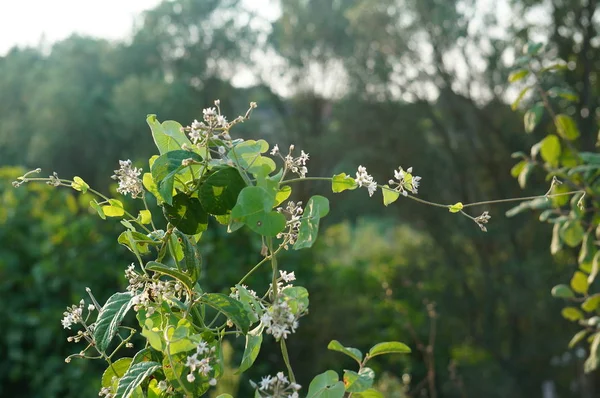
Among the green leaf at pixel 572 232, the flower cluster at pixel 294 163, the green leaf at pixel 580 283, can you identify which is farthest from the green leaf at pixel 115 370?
the green leaf at pixel 580 283

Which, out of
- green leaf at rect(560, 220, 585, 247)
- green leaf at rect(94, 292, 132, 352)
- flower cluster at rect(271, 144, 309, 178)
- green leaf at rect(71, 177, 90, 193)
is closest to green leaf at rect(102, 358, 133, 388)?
green leaf at rect(94, 292, 132, 352)

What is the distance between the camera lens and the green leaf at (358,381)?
31.2 inches

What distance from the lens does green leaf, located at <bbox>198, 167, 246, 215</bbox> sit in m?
0.75

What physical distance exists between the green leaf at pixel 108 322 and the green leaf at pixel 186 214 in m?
0.10

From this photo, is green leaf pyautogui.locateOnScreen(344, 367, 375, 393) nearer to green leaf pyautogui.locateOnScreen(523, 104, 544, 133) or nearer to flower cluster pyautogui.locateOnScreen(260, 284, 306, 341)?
flower cluster pyautogui.locateOnScreen(260, 284, 306, 341)

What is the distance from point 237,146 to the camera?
760 millimetres

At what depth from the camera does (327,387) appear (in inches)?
29.5

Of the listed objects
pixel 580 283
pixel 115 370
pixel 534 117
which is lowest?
pixel 580 283

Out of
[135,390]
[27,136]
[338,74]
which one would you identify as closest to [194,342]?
[135,390]

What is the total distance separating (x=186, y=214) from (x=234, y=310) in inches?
5.3

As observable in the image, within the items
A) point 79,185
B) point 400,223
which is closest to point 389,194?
point 79,185

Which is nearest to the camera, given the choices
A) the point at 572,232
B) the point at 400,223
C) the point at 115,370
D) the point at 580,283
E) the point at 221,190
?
the point at 221,190

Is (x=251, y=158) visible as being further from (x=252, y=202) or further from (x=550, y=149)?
(x=550, y=149)

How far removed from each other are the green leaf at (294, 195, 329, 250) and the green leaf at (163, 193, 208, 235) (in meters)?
0.11
